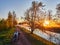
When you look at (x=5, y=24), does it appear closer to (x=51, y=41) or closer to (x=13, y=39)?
(x=13, y=39)

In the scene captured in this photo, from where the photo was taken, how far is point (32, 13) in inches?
143

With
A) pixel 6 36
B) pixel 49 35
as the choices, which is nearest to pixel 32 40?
pixel 49 35

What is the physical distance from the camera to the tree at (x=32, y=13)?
11.4 ft

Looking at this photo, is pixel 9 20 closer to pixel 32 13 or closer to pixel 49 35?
pixel 32 13

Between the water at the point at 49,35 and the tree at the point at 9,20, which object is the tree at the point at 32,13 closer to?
the water at the point at 49,35

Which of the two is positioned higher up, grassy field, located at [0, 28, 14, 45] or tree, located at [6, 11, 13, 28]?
tree, located at [6, 11, 13, 28]

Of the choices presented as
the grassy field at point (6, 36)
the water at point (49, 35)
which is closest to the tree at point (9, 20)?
the grassy field at point (6, 36)

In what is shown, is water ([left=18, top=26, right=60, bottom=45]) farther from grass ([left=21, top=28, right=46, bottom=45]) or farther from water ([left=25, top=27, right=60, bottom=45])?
grass ([left=21, top=28, right=46, bottom=45])

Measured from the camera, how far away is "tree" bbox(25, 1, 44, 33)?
11.4ft

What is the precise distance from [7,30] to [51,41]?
3.15ft

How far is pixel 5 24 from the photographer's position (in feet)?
11.6

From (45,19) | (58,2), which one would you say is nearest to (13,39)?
(45,19)

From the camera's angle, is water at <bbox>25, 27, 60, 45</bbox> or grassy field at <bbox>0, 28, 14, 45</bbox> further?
grassy field at <bbox>0, 28, 14, 45</bbox>

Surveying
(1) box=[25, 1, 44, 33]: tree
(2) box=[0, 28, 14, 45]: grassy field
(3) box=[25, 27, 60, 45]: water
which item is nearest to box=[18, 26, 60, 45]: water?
(3) box=[25, 27, 60, 45]: water
